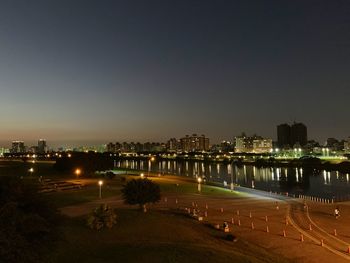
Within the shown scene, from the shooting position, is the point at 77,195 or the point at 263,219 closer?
the point at 263,219

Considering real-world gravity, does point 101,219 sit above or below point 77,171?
below

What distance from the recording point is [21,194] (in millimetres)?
21922

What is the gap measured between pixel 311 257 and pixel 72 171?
269ft

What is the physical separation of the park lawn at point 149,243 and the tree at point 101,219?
21.2 inches

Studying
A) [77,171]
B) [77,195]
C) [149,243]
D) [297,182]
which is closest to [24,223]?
[149,243]

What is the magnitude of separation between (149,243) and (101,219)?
6.79 m

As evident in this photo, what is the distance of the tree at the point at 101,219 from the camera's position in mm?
32094

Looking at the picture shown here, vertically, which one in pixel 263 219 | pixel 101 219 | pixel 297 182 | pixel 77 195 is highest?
pixel 101 219

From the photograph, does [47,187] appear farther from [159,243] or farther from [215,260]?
[215,260]

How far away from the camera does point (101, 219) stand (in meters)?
32.6

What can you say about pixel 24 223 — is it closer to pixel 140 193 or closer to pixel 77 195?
pixel 140 193

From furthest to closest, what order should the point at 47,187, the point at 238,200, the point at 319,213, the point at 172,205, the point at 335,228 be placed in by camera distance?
the point at 47,187 → the point at 238,200 → the point at 172,205 → the point at 319,213 → the point at 335,228

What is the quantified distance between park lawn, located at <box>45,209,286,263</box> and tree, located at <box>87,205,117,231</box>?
1.77 ft

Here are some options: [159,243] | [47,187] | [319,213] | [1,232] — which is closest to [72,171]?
[47,187]
